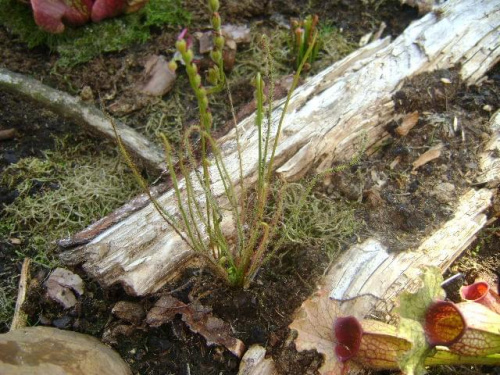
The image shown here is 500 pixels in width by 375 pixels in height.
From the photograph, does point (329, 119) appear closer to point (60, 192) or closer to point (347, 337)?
point (347, 337)

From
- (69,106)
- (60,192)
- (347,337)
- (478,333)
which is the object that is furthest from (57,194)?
(478,333)

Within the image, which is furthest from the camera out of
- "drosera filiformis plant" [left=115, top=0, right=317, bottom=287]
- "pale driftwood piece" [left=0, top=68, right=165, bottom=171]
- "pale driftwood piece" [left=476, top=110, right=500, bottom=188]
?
"pale driftwood piece" [left=0, top=68, right=165, bottom=171]

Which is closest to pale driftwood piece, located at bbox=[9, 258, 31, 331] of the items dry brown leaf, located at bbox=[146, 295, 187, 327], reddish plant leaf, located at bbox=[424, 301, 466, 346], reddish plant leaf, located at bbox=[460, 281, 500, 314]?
dry brown leaf, located at bbox=[146, 295, 187, 327]

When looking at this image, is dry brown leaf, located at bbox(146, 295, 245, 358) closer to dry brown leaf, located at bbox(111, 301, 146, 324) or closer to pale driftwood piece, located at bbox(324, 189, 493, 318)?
dry brown leaf, located at bbox(111, 301, 146, 324)

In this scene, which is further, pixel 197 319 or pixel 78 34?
pixel 78 34

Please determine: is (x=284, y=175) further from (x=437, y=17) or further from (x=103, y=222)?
(x=437, y=17)

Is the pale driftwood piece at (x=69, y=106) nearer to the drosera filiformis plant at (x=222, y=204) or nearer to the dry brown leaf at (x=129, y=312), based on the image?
the drosera filiformis plant at (x=222, y=204)
